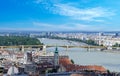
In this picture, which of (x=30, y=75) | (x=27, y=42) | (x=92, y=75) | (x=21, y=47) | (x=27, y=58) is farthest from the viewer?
(x=27, y=42)

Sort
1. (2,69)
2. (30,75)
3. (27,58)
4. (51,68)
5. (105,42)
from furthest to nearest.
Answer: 1. (105,42)
2. (27,58)
3. (51,68)
4. (2,69)
5. (30,75)

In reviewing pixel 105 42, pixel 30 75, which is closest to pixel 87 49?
pixel 105 42

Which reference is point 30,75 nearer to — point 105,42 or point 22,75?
point 22,75

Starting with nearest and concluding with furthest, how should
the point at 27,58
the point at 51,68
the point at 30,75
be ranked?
the point at 30,75 < the point at 51,68 < the point at 27,58

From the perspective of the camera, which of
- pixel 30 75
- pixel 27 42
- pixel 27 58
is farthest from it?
pixel 27 42

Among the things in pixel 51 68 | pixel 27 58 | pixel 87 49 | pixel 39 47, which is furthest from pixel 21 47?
pixel 51 68

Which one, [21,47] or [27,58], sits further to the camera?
[21,47]

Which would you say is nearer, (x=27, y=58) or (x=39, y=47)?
(x=27, y=58)

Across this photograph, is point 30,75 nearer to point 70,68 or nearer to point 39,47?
point 70,68
